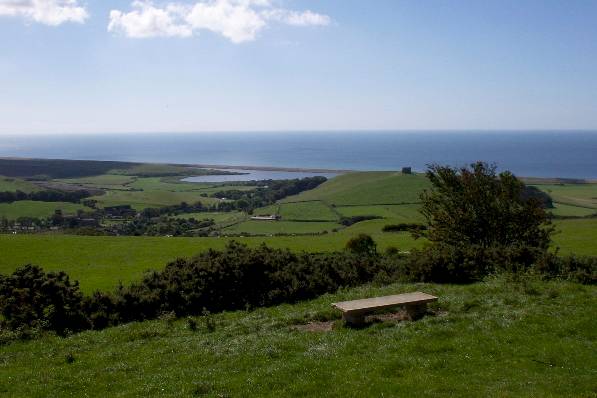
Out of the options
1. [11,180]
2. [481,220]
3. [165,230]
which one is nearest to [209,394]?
[481,220]

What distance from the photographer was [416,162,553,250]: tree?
22.1m

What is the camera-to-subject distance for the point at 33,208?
3366 inches

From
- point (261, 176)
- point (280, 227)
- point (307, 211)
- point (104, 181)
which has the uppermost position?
point (261, 176)

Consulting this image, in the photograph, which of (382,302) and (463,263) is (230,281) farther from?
(463,263)

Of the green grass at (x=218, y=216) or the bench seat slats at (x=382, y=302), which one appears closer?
the bench seat slats at (x=382, y=302)

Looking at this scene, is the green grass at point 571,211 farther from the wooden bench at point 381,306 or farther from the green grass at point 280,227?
the wooden bench at point 381,306

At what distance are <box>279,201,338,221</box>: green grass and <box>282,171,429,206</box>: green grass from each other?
15.2ft

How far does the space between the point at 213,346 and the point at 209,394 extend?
3.02m

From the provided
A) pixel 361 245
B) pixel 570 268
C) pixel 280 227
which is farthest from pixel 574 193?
pixel 570 268

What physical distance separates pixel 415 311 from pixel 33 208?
86731 mm

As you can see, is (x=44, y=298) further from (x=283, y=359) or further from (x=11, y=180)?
(x=11, y=180)

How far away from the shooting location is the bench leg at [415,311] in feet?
40.3

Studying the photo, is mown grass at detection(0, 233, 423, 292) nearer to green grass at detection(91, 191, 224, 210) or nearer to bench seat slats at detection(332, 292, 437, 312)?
bench seat slats at detection(332, 292, 437, 312)

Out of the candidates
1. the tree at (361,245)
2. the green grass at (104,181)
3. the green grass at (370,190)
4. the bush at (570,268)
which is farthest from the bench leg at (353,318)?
the green grass at (104,181)
